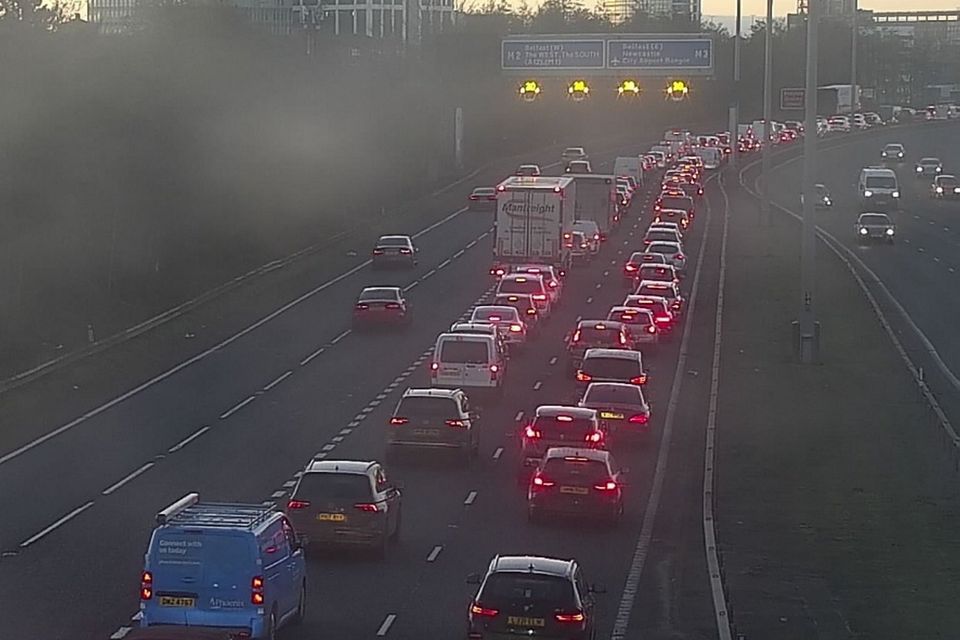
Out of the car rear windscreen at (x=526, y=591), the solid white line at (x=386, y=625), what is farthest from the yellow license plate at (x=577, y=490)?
the car rear windscreen at (x=526, y=591)

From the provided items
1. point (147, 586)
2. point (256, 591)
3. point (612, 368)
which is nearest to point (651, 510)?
point (612, 368)

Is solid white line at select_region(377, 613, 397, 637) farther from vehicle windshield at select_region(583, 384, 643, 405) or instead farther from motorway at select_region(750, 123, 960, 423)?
motorway at select_region(750, 123, 960, 423)

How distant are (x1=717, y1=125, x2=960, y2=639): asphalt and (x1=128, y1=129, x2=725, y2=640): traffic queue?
7.28 ft

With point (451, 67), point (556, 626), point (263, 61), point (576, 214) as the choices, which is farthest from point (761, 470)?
point (263, 61)

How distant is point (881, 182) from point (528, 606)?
278ft

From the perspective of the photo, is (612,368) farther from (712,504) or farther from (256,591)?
(256,591)

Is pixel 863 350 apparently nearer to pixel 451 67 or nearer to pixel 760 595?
pixel 760 595

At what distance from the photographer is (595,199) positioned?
78.4 m

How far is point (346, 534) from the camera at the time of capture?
2464 cm

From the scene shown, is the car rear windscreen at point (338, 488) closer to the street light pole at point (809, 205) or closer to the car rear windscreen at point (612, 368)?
the car rear windscreen at point (612, 368)

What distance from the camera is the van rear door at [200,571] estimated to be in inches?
721

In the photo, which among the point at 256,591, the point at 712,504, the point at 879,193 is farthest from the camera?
the point at 879,193

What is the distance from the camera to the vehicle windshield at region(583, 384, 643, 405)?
37.0 metres

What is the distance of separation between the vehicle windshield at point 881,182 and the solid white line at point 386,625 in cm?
8162
